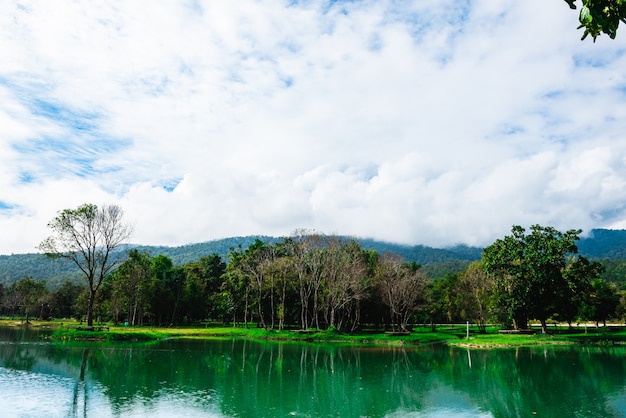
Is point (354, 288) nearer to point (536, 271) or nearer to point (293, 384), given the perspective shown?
point (536, 271)

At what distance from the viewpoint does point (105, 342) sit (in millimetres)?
43625

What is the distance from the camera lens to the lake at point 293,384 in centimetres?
1728

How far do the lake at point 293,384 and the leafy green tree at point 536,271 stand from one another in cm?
2051

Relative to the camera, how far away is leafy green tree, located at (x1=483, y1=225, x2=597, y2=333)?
57.5m

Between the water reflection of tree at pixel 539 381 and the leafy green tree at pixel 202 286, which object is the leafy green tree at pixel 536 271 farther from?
the leafy green tree at pixel 202 286

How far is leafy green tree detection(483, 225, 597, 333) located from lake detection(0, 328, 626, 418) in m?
20.5

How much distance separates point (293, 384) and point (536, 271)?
4576cm

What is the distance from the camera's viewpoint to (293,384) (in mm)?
23453

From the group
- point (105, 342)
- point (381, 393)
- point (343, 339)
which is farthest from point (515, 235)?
point (105, 342)

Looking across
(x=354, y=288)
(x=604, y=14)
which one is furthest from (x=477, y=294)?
(x=604, y=14)

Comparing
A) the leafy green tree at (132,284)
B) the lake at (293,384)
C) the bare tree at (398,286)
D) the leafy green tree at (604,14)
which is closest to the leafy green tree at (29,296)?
the leafy green tree at (132,284)

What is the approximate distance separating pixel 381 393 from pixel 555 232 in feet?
165

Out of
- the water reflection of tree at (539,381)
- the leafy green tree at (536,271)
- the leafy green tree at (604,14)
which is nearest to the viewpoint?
the leafy green tree at (604,14)

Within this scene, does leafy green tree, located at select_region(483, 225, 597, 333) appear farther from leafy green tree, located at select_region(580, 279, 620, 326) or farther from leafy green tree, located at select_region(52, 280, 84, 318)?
leafy green tree, located at select_region(52, 280, 84, 318)
